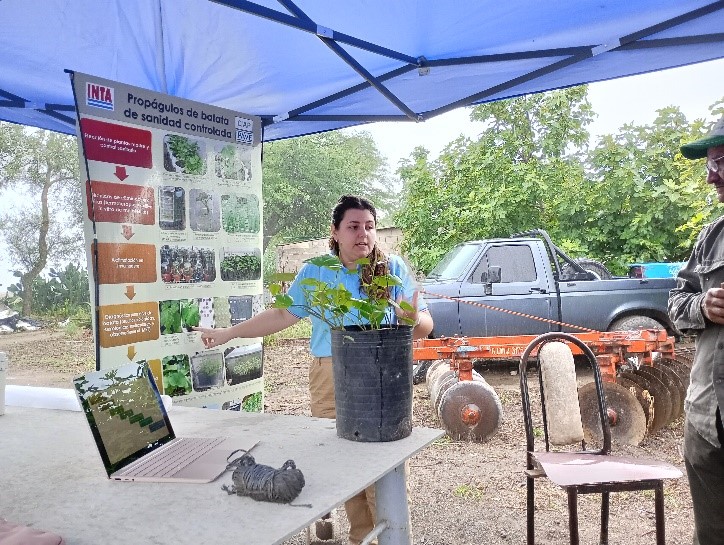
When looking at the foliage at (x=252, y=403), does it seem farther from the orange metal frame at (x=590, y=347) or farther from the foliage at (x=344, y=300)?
the orange metal frame at (x=590, y=347)

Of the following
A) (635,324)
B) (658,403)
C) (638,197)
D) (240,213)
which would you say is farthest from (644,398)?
(638,197)

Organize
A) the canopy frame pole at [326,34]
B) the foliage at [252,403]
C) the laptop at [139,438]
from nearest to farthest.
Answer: the laptop at [139,438] → the canopy frame pole at [326,34] → the foliage at [252,403]

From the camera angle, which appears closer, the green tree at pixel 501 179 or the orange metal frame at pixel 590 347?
the orange metal frame at pixel 590 347

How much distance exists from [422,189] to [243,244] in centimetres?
882

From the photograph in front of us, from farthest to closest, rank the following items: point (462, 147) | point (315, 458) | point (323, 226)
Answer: point (323, 226), point (462, 147), point (315, 458)

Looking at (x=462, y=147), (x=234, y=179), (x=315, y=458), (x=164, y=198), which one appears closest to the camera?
(x=315, y=458)

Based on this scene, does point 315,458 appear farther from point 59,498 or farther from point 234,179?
point 234,179

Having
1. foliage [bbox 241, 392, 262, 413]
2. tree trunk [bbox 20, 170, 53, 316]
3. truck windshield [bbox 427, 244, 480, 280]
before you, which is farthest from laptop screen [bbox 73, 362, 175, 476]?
tree trunk [bbox 20, 170, 53, 316]

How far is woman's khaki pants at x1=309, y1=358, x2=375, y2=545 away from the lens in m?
2.48

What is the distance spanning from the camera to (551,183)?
36.1 feet

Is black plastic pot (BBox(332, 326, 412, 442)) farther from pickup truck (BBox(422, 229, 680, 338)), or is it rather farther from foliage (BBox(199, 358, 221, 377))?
pickup truck (BBox(422, 229, 680, 338))

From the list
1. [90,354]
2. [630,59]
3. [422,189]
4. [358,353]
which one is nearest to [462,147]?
[422,189]

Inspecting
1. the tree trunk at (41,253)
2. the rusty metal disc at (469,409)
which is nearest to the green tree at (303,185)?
the tree trunk at (41,253)

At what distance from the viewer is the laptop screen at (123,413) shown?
137cm
